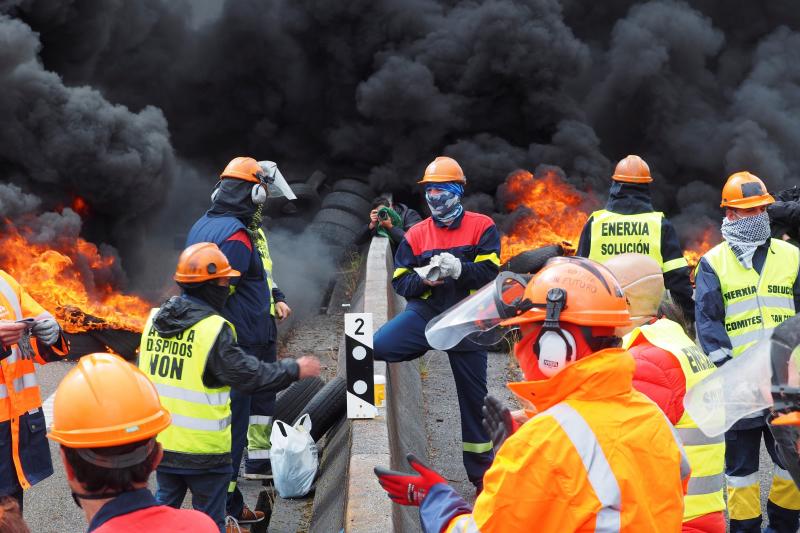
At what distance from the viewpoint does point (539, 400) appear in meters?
2.45

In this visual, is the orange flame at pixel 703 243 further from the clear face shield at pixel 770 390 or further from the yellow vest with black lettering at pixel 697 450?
the clear face shield at pixel 770 390

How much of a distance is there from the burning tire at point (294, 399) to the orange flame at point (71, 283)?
277 centimetres

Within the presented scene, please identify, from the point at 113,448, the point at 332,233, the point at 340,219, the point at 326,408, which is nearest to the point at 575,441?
the point at 113,448

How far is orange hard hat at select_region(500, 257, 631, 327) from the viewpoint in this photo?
2.48m

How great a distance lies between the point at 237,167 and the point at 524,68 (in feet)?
38.8

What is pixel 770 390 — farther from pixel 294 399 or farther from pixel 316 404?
pixel 294 399

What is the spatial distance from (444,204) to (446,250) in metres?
0.30

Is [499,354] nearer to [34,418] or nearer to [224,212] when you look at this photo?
[224,212]

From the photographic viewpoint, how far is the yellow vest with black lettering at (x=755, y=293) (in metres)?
5.04

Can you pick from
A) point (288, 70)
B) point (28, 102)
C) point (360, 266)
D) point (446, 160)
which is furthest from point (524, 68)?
point (446, 160)

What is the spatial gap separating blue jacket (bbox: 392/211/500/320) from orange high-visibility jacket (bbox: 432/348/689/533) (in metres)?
3.24

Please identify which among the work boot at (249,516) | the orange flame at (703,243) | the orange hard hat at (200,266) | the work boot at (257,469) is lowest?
the work boot at (249,516)

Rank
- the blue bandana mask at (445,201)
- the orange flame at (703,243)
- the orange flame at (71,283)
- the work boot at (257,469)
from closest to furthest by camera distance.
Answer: the blue bandana mask at (445,201), the work boot at (257,469), the orange flame at (71,283), the orange flame at (703,243)

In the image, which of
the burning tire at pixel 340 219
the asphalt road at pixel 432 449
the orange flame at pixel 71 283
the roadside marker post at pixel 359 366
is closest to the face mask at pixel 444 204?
the roadside marker post at pixel 359 366
